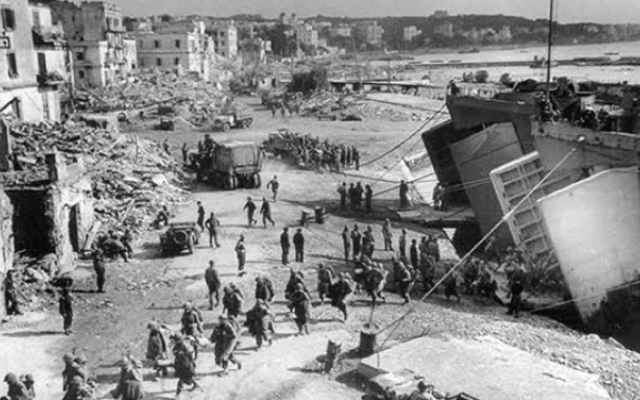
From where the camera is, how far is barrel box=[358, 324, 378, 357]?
13.3 metres

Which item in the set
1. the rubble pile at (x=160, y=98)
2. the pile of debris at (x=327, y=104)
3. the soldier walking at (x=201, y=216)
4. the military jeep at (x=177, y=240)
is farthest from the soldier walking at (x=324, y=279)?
the pile of debris at (x=327, y=104)

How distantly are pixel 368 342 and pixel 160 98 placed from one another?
52878 mm

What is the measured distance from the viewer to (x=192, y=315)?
13266 millimetres

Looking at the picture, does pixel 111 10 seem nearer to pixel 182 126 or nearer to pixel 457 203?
pixel 182 126

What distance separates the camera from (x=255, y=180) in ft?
98.4

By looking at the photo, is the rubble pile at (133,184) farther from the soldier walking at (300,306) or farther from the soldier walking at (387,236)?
the soldier walking at (300,306)

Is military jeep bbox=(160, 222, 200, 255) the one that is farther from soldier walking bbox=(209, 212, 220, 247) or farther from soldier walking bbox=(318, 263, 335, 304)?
soldier walking bbox=(318, 263, 335, 304)

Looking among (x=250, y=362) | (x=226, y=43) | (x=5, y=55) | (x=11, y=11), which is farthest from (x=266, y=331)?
(x=226, y=43)

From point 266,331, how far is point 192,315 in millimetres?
1689

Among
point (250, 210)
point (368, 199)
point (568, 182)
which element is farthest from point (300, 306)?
point (368, 199)

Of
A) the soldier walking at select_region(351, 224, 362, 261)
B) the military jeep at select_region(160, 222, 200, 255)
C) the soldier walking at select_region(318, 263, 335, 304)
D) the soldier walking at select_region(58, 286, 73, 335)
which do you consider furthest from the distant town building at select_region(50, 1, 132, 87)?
the soldier walking at select_region(318, 263, 335, 304)

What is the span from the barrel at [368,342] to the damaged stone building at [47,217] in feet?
31.3

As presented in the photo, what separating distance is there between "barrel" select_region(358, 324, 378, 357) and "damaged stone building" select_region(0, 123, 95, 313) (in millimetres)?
9528

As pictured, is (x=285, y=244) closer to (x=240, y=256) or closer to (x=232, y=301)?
(x=240, y=256)
